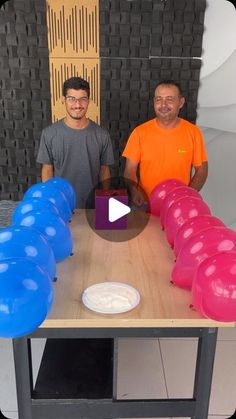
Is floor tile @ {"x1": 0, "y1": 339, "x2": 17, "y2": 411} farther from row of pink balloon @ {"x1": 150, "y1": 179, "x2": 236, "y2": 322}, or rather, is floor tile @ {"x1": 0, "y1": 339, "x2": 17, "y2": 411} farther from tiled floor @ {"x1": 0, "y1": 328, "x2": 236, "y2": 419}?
row of pink balloon @ {"x1": 150, "y1": 179, "x2": 236, "y2": 322}

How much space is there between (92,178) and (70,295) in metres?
1.34

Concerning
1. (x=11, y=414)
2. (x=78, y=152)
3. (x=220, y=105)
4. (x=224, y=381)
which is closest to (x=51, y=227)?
(x=11, y=414)

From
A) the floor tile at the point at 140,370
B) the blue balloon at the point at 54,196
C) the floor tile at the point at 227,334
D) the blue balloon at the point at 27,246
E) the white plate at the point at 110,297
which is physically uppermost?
the blue balloon at the point at 27,246

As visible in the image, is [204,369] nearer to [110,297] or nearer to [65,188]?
[110,297]

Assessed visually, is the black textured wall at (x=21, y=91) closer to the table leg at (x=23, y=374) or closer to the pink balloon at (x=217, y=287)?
the table leg at (x=23, y=374)

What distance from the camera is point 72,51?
3.25 m

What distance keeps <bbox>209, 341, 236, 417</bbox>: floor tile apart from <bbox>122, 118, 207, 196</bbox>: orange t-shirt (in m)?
1.09

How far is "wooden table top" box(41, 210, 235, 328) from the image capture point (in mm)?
1377

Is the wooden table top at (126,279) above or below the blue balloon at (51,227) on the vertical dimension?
below

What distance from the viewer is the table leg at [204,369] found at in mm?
1479

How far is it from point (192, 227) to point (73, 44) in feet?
7.37

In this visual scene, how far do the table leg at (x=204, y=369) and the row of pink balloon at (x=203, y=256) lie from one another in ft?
0.54

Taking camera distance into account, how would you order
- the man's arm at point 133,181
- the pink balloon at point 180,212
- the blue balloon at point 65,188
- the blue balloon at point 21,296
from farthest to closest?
the man's arm at point 133,181, the blue balloon at point 65,188, the pink balloon at point 180,212, the blue balloon at point 21,296
